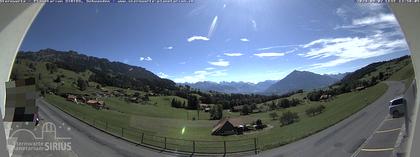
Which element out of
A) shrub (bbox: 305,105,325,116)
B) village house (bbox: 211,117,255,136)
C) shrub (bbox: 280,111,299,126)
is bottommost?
village house (bbox: 211,117,255,136)

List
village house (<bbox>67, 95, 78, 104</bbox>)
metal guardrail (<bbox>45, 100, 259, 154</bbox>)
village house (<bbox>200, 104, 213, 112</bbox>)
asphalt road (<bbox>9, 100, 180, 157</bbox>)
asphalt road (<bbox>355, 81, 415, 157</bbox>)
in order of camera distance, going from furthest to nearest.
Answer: village house (<bbox>67, 95, 78, 104</bbox>)
asphalt road (<bbox>9, 100, 180, 157</bbox>)
village house (<bbox>200, 104, 213, 112</bbox>)
metal guardrail (<bbox>45, 100, 259, 154</bbox>)
asphalt road (<bbox>355, 81, 415, 157</bbox>)

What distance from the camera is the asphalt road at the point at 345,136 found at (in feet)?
15.1

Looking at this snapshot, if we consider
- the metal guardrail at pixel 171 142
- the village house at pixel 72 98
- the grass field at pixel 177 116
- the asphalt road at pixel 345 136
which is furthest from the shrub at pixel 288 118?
the village house at pixel 72 98

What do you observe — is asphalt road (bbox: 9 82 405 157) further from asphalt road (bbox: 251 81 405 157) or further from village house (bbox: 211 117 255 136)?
village house (bbox: 211 117 255 136)

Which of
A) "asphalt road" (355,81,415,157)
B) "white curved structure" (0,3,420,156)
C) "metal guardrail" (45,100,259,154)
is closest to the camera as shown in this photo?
"white curved structure" (0,3,420,156)

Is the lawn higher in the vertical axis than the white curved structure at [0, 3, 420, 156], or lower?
lower

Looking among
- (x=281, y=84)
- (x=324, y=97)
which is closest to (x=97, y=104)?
(x=281, y=84)

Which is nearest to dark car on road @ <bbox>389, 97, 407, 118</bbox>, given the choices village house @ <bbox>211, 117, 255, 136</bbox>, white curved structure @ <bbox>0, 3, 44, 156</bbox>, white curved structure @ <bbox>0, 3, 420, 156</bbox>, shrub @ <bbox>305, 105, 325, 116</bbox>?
white curved structure @ <bbox>0, 3, 420, 156</bbox>

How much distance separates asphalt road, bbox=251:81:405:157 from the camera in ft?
15.1

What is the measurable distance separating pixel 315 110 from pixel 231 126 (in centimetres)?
91

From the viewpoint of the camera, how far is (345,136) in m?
4.65

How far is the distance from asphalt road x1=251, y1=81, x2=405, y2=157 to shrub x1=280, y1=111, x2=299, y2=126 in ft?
0.76

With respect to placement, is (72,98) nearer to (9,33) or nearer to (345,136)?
(9,33)

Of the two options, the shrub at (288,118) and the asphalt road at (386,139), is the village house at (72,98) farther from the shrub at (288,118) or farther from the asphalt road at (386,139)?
the asphalt road at (386,139)
